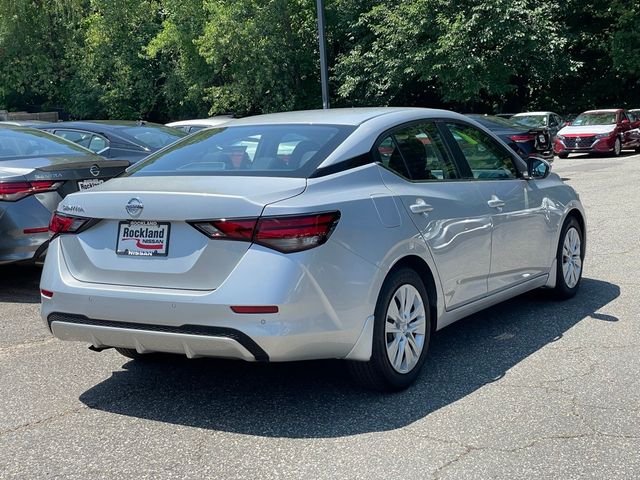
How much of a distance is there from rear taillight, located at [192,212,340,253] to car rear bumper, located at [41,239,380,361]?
2.1 inches

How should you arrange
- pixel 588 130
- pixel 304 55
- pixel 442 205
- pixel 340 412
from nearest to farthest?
pixel 340 412 < pixel 442 205 < pixel 588 130 < pixel 304 55

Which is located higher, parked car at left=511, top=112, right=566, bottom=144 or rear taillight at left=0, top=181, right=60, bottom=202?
rear taillight at left=0, top=181, right=60, bottom=202

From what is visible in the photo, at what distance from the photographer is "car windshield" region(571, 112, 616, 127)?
2634 centimetres

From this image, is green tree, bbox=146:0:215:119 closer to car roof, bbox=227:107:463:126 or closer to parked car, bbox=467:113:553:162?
parked car, bbox=467:113:553:162

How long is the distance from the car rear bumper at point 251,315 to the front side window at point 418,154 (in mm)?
891

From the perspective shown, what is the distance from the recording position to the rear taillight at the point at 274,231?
165 inches

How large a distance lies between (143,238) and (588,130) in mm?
23367

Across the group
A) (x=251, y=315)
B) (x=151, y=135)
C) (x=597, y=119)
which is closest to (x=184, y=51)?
(x=597, y=119)

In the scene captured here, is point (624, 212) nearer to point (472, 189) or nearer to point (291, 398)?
point (472, 189)

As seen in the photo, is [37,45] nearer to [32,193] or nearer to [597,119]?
[597,119]

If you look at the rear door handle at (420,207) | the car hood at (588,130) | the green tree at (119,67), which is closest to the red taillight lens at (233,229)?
the rear door handle at (420,207)

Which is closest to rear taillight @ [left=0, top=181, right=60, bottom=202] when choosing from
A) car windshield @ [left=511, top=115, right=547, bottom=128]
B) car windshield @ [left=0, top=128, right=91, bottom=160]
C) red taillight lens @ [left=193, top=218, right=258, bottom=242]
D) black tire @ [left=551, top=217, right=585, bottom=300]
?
car windshield @ [left=0, top=128, right=91, bottom=160]

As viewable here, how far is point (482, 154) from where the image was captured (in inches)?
242

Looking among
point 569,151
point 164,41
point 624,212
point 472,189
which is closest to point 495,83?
point 569,151
